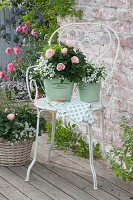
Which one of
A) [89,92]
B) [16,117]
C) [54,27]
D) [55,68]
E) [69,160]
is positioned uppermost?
[54,27]

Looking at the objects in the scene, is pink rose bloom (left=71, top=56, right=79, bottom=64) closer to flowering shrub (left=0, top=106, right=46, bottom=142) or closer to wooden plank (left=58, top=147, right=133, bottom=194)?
flowering shrub (left=0, top=106, right=46, bottom=142)

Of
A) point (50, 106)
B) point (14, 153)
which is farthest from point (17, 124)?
point (50, 106)

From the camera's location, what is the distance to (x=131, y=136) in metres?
2.69

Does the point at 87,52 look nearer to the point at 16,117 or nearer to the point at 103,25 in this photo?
the point at 103,25

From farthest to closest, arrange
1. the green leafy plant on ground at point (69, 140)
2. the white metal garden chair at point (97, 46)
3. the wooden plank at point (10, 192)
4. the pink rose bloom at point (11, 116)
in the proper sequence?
1. the green leafy plant on ground at point (69, 140)
2. the pink rose bloom at point (11, 116)
3. the white metal garden chair at point (97, 46)
4. the wooden plank at point (10, 192)

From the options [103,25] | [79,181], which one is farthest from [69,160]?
[103,25]

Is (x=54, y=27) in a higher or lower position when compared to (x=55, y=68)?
higher

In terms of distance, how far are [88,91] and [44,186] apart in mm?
813

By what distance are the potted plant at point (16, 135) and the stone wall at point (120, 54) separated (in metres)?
0.64

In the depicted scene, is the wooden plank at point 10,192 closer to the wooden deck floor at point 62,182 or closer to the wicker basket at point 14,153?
the wooden deck floor at point 62,182

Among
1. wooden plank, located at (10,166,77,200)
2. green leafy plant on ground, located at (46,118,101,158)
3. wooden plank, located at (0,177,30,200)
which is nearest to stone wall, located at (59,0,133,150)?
green leafy plant on ground, located at (46,118,101,158)

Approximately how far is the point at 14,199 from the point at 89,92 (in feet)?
3.23

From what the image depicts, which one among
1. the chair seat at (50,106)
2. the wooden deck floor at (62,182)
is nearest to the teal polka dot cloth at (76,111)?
the chair seat at (50,106)

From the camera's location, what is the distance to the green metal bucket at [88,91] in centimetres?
292
